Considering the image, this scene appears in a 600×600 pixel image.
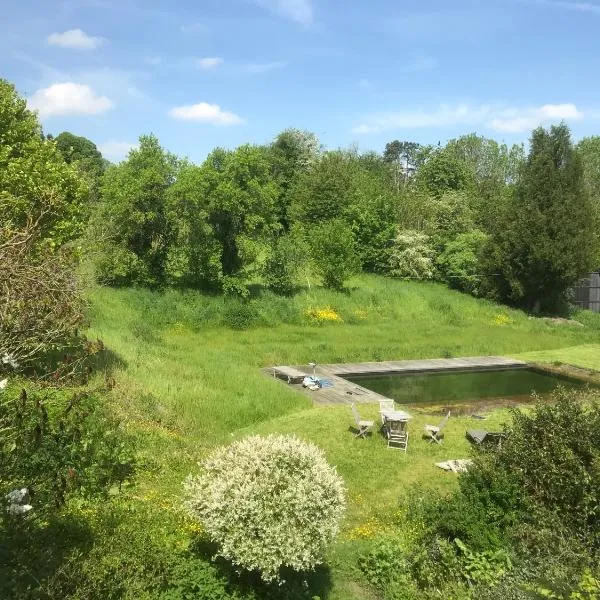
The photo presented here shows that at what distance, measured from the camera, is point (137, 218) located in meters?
30.7

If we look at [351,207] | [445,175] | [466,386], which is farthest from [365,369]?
[445,175]

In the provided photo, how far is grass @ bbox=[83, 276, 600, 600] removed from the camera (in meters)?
12.1

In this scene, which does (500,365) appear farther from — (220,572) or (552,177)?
(220,572)

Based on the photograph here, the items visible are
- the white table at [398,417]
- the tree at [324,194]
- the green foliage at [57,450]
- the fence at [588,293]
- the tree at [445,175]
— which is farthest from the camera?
the tree at [445,175]

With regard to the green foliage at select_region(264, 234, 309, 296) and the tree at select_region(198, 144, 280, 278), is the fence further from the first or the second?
the tree at select_region(198, 144, 280, 278)

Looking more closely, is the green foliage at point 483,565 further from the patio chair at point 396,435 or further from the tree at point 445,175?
the tree at point 445,175

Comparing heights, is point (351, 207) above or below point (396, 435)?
above

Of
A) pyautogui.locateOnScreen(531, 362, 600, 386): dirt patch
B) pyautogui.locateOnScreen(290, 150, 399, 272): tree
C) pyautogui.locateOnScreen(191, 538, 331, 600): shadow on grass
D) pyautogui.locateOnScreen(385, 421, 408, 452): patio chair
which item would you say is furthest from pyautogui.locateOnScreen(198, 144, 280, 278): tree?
pyautogui.locateOnScreen(191, 538, 331, 600): shadow on grass

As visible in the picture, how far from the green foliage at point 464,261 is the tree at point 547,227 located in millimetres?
2242

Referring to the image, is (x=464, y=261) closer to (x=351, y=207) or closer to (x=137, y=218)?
(x=351, y=207)

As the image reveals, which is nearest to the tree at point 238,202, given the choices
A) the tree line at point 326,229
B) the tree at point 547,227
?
the tree line at point 326,229

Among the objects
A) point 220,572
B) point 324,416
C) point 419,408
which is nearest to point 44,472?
point 220,572

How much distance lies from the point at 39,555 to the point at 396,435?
384 inches

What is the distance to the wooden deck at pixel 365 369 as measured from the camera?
762 inches
